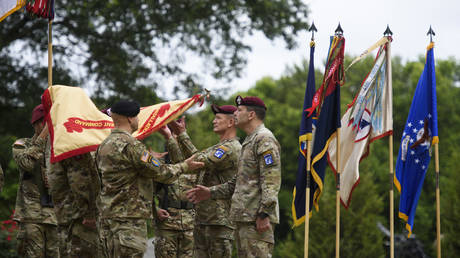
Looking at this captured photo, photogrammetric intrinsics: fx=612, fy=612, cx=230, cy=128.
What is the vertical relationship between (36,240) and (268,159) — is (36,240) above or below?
below

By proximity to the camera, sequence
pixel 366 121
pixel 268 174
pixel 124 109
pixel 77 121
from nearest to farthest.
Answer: pixel 124 109 → pixel 268 174 → pixel 77 121 → pixel 366 121

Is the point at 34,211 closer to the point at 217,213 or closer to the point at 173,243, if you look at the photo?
the point at 173,243

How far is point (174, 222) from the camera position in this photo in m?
7.78

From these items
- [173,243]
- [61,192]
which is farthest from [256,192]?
[61,192]

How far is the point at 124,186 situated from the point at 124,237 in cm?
49

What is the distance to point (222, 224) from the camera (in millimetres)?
7277

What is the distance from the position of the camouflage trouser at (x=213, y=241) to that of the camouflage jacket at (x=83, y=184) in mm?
1386

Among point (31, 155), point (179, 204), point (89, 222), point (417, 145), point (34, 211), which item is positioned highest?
point (417, 145)

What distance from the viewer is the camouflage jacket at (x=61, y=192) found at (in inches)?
268

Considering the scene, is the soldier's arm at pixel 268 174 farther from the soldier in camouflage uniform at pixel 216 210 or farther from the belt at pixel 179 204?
the belt at pixel 179 204

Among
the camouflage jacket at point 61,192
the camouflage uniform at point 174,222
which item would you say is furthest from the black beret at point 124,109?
the camouflage uniform at point 174,222

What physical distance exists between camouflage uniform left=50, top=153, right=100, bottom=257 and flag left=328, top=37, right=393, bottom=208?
9.39 ft

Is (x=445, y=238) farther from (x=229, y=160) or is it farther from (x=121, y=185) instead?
(x=121, y=185)

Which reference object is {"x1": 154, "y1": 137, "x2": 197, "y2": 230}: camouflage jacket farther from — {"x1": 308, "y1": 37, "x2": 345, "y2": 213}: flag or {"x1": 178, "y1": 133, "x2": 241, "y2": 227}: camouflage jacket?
{"x1": 308, "y1": 37, "x2": 345, "y2": 213}: flag
